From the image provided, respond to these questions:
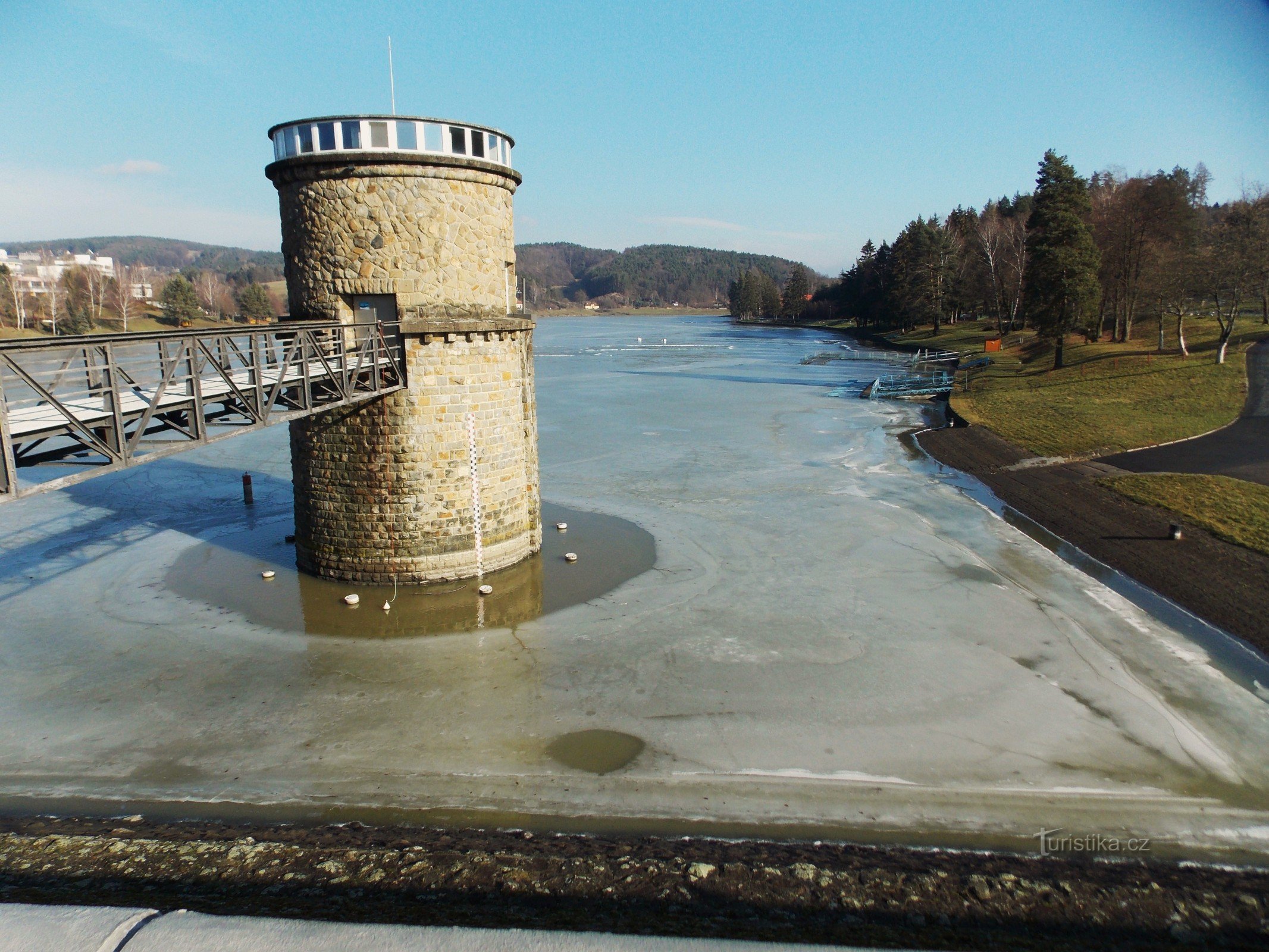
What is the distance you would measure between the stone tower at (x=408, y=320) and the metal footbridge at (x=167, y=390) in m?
0.69

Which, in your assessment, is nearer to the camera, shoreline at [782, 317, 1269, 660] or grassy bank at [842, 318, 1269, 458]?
shoreline at [782, 317, 1269, 660]

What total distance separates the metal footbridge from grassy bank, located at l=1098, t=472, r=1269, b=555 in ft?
58.4

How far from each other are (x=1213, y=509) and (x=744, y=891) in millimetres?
17483

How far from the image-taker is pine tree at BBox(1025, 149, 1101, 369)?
39.6 metres

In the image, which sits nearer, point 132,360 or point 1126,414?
point 132,360

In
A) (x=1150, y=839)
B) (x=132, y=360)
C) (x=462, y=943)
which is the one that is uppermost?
(x=132, y=360)

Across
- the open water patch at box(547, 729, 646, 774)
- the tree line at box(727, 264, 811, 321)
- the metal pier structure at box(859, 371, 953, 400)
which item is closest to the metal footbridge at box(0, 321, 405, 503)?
the open water patch at box(547, 729, 646, 774)

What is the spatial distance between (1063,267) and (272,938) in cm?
4437

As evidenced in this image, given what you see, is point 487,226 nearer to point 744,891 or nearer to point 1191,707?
point 744,891

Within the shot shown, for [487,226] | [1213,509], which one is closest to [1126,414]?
[1213,509]

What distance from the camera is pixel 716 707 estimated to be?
1033 centimetres

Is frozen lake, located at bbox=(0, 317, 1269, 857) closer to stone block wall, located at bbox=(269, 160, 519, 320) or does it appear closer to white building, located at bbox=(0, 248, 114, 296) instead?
stone block wall, located at bbox=(269, 160, 519, 320)

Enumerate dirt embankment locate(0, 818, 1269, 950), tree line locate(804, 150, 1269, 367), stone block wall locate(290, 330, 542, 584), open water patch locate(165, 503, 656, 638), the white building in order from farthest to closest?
the white building → tree line locate(804, 150, 1269, 367) → stone block wall locate(290, 330, 542, 584) → open water patch locate(165, 503, 656, 638) → dirt embankment locate(0, 818, 1269, 950)

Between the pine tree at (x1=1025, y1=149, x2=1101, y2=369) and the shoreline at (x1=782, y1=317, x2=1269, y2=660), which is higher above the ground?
the pine tree at (x1=1025, y1=149, x2=1101, y2=369)
